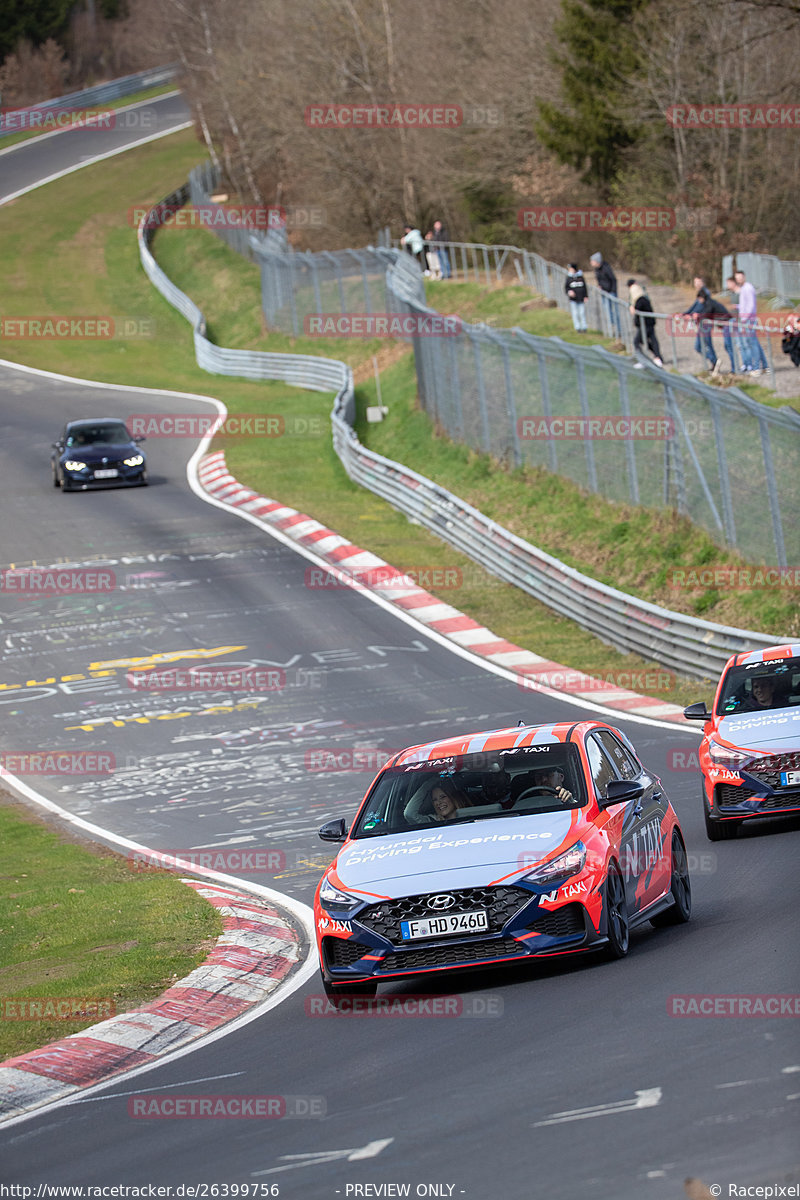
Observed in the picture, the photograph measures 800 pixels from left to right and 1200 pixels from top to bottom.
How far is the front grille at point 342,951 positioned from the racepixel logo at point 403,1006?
16 cm

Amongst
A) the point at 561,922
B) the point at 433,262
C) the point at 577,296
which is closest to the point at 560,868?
the point at 561,922

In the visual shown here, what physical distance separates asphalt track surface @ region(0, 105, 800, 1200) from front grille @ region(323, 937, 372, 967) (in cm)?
35

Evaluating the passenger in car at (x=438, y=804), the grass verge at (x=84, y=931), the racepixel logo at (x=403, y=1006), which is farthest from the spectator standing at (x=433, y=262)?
the racepixel logo at (x=403, y=1006)

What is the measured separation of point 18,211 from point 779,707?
232ft

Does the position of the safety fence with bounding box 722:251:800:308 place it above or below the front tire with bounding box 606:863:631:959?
above

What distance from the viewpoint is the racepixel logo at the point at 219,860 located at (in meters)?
14.6

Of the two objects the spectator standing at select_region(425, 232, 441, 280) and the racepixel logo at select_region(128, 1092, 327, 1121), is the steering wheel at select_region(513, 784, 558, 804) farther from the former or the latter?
the spectator standing at select_region(425, 232, 441, 280)

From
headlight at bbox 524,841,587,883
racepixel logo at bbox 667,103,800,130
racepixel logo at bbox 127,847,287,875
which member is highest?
racepixel logo at bbox 667,103,800,130

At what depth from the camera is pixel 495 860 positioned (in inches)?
357

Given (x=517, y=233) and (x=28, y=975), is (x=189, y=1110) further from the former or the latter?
(x=517, y=233)

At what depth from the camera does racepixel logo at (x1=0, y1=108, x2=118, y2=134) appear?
94.1 metres

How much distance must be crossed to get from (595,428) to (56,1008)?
1917 centimetres

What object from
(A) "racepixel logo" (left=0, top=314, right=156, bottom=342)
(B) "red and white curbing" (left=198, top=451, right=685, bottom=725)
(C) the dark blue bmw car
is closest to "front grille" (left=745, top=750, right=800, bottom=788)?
(B) "red and white curbing" (left=198, top=451, right=685, bottom=725)

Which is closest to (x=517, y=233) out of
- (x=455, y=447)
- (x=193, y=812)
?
(x=455, y=447)
